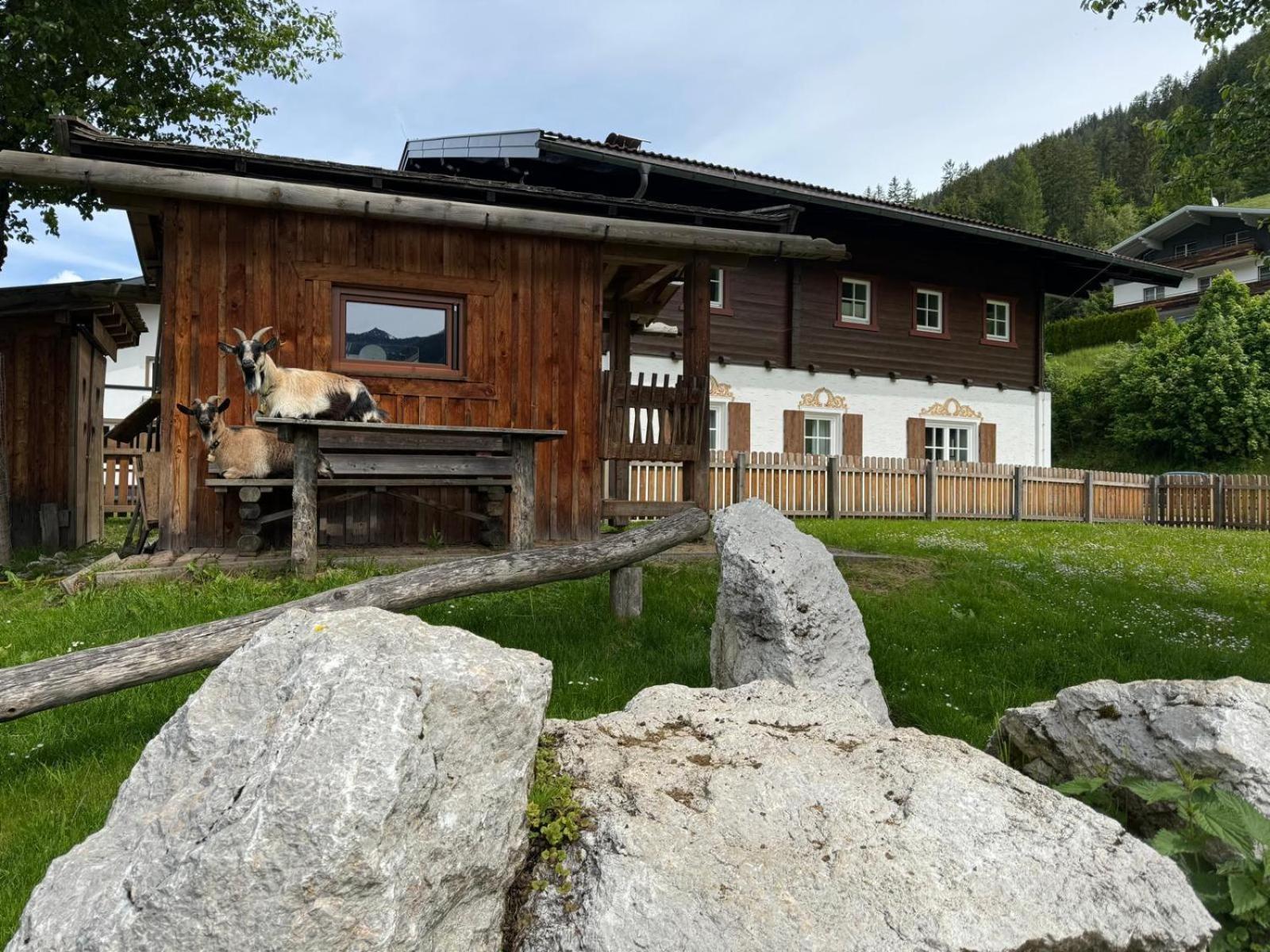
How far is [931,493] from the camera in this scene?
1870 cm

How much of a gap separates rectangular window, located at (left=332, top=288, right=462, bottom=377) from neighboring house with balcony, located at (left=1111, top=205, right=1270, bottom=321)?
134ft

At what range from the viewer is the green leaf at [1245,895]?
2.37 metres

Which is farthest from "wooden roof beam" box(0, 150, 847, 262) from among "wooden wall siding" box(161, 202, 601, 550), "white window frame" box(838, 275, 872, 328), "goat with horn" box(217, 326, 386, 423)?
"white window frame" box(838, 275, 872, 328)

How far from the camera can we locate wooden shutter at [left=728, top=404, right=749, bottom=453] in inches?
793

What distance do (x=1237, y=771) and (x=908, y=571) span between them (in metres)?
5.85

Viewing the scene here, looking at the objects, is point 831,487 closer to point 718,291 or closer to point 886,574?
point 718,291

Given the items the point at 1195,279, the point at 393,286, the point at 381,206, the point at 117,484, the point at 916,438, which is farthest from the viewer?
the point at 1195,279

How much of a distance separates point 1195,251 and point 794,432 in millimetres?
40586

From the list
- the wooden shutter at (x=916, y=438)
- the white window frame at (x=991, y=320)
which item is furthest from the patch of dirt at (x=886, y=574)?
the white window frame at (x=991, y=320)

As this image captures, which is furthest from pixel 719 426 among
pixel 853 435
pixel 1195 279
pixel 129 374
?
pixel 1195 279

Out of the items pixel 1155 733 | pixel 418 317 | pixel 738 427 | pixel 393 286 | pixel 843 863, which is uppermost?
pixel 393 286

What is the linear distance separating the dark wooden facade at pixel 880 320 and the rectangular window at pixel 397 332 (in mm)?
10099

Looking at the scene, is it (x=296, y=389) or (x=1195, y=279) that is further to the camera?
(x=1195, y=279)

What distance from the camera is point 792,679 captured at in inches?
169
